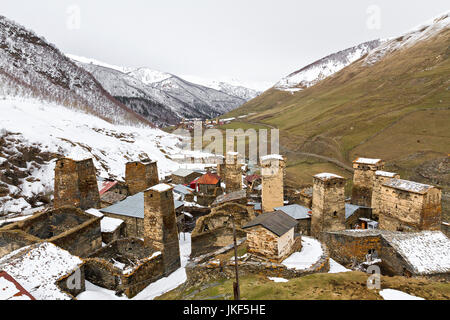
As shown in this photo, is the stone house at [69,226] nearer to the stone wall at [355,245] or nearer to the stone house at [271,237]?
the stone house at [271,237]

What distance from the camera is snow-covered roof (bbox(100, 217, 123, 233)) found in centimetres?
1964

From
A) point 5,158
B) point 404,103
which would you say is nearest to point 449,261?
point 5,158

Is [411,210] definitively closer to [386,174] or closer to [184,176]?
[386,174]

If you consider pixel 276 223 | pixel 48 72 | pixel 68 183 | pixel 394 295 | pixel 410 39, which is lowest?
pixel 394 295

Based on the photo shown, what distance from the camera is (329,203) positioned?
20.5m

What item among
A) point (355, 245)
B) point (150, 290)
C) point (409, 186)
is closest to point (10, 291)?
point (150, 290)

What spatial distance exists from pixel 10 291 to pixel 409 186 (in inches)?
956

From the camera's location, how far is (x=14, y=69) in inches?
4087

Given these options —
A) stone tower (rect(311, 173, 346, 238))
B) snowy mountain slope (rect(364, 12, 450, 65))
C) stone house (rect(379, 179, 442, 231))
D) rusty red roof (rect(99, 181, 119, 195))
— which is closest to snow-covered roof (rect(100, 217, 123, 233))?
rusty red roof (rect(99, 181, 119, 195))

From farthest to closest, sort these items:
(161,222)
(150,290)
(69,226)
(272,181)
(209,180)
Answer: (209,180) → (272,181) → (69,226) → (161,222) → (150,290)

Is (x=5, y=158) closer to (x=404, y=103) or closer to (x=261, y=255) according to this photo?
(x=261, y=255)

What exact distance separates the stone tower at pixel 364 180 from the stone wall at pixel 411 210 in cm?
592

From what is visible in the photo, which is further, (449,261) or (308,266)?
(449,261)

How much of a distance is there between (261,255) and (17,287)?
10.4 m
